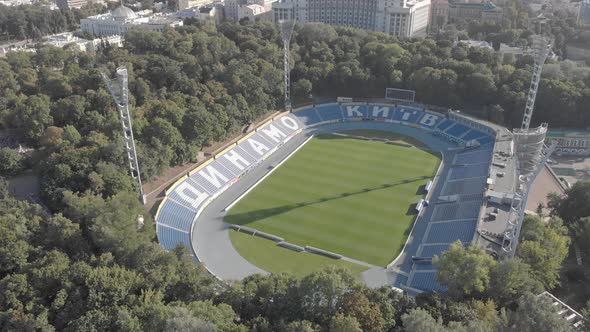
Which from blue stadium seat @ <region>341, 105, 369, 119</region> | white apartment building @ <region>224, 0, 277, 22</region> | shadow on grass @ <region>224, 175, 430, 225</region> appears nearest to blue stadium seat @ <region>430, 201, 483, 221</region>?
shadow on grass @ <region>224, 175, 430, 225</region>

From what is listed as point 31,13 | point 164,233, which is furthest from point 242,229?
point 31,13

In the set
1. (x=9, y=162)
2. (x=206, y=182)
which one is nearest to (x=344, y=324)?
(x=206, y=182)

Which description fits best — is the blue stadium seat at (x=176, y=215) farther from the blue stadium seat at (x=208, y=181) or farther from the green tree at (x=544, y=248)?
the green tree at (x=544, y=248)

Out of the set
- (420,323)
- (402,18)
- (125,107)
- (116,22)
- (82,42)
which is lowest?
(420,323)

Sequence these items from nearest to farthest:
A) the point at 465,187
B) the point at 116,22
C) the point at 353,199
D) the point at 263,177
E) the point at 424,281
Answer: the point at 424,281 < the point at 353,199 < the point at 465,187 < the point at 263,177 < the point at 116,22

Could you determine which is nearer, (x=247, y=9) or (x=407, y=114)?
A: (x=407, y=114)

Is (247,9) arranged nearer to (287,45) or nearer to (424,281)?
(287,45)

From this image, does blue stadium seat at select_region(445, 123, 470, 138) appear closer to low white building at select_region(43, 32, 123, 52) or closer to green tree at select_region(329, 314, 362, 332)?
green tree at select_region(329, 314, 362, 332)
